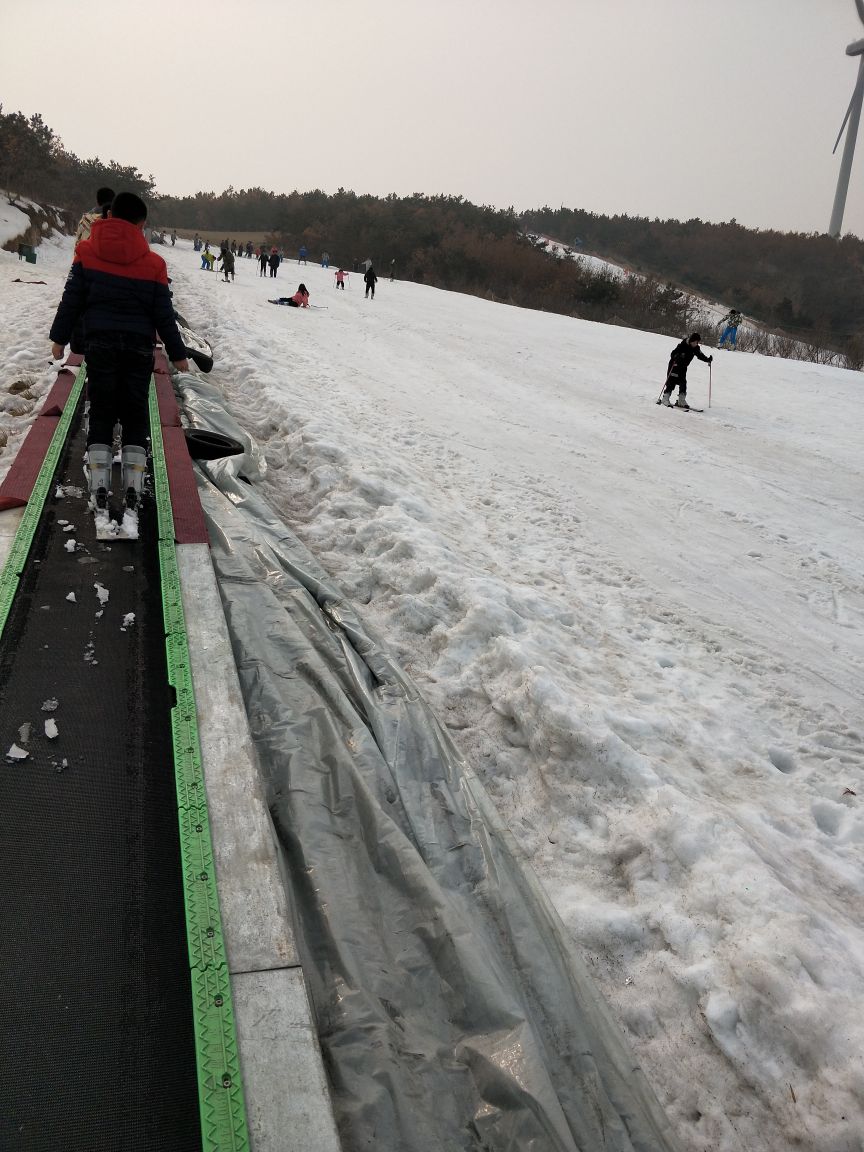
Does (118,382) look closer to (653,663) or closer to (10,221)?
(653,663)

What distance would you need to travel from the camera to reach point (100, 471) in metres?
4.24

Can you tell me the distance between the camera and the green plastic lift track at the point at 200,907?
1.74 metres

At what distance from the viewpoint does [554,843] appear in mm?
3035

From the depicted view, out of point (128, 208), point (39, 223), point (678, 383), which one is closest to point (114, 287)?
point (128, 208)

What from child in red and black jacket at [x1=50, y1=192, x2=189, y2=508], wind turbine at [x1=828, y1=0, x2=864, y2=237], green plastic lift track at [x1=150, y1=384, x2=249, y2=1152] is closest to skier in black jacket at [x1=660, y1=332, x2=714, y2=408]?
child in red and black jacket at [x1=50, y1=192, x2=189, y2=508]

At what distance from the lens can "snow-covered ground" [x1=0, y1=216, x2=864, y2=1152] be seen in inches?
92.3

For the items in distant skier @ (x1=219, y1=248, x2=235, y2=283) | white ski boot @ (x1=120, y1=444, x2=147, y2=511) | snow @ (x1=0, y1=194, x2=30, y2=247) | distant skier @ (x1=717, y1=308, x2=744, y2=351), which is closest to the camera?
white ski boot @ (x1=120, y1=444, x2=147, y2=511)

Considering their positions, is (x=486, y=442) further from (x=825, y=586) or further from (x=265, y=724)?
(x=265, y=724)

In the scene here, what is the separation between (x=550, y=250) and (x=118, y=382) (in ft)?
221

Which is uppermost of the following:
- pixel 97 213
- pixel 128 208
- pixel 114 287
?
pixel 97 213

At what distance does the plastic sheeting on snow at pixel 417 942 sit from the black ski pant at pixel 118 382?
1649 mm

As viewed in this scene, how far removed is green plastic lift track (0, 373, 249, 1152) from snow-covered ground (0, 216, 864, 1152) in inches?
50.5

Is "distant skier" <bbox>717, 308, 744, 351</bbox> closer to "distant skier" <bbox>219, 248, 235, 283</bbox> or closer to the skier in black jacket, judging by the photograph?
the skier in black jacket

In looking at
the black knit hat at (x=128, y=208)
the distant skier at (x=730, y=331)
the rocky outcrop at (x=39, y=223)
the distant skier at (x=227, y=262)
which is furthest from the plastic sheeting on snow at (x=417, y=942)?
the rocky outcrop at (x=39, y=223)
